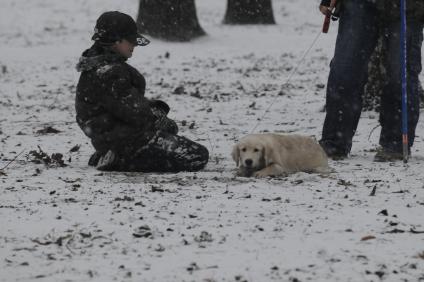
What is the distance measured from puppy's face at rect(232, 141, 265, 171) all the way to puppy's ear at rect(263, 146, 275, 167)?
0.03 meters

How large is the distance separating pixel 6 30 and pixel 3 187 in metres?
16.5

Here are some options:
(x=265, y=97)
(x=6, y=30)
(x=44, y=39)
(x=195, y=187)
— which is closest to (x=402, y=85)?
(x=195, y=187)

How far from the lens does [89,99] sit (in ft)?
21.8

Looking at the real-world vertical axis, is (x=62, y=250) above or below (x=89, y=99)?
below

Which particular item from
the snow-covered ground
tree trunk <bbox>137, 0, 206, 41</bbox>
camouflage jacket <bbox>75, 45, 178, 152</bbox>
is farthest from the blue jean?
tree trunk <bbox>137, 0, 206, 41</bbox>

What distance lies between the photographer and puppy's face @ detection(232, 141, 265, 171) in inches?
255

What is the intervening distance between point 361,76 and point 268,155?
50.8 inches

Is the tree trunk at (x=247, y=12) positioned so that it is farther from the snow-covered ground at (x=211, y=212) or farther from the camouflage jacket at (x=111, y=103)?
the camouflage jacket at (x=111, y=103)

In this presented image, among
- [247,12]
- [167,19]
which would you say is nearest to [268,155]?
[167,19]

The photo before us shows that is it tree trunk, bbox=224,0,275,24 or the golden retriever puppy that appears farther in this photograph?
tree trunk, bbox=224,0,275,24

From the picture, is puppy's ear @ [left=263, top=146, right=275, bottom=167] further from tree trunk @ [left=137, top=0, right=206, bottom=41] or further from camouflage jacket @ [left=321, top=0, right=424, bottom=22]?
tree trunk @ [left=137, top=0, right=206, bottom=41]

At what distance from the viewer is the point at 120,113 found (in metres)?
6.54

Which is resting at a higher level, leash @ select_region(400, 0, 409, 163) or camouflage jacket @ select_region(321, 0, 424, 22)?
camouflage jacket @ select_region(321, 0, 424, 22)

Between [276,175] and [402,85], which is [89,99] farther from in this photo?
[402,85]
